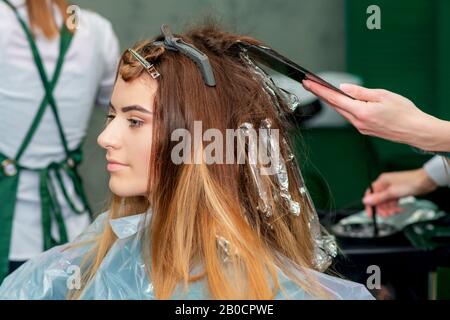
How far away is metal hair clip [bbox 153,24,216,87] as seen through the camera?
1.44m

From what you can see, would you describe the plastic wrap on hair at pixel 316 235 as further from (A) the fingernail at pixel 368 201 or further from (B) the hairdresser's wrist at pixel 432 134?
(A) the fingernail at pixel 368 201

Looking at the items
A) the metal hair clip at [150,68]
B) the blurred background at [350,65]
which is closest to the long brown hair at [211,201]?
the metal hair clip at [150,68]

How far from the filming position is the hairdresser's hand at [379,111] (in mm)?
1476

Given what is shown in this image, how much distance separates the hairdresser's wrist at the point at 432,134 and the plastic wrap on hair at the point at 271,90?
0.25 meters

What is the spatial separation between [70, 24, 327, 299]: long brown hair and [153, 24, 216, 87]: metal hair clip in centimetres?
1

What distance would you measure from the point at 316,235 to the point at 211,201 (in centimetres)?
30

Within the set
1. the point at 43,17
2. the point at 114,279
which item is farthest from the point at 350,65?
the point at 114,279

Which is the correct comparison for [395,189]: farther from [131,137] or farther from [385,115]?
[131,137]

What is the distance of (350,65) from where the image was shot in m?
3.42

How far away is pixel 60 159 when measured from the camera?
2.05m

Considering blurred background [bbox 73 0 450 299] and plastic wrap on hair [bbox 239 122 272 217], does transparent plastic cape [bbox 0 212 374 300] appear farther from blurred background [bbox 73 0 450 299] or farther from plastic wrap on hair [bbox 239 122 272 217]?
blurred background [bbox 73 0 450 299]

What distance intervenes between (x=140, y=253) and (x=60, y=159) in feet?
2.05

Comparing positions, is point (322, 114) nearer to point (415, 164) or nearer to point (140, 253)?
point (415, 164)
